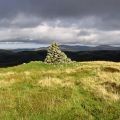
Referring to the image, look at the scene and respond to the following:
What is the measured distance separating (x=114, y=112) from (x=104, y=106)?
122 cm

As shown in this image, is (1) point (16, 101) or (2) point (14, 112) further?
(1) point (16, 101)

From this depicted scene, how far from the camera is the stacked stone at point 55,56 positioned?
212ft

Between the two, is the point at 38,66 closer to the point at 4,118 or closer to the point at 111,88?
the point at 111,88

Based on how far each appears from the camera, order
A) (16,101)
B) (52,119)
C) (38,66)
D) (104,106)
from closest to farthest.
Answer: (52,119)
(104,106)
(16,101)
(38,66)

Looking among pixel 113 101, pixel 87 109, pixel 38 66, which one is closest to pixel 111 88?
pixel 113 101

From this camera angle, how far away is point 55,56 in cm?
6525

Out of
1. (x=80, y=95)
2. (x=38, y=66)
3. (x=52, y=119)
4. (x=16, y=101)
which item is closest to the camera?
(x=52, y=119)

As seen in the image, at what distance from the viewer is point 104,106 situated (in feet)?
47.1

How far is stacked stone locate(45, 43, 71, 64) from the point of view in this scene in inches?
2548

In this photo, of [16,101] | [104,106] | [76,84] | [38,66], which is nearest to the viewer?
[104,106]

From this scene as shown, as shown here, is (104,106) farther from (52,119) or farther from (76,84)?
(76,84)

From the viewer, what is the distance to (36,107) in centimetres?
1380

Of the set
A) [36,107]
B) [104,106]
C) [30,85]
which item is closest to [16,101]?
[36,107]

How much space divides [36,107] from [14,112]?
99 centimetres
